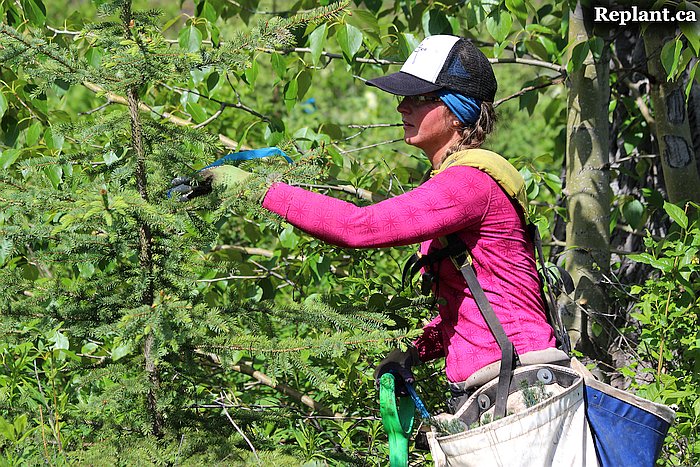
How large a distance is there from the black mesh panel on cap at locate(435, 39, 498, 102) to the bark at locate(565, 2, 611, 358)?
4.63 ft

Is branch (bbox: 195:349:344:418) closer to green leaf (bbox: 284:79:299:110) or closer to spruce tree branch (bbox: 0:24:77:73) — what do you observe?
green leaf (bbox: 284:79:299:110)

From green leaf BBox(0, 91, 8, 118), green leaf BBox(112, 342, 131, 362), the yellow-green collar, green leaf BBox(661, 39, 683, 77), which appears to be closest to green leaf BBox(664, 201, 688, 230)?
green leaf BBox(661, 39, 683, 77)

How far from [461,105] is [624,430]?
0.98 meters

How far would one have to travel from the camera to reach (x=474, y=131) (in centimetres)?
252

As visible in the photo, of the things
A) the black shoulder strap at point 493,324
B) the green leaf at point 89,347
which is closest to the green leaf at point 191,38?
the green leaf at point 89,347

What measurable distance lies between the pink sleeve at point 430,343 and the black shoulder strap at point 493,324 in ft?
1.53

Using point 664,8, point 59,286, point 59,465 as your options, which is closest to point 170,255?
point 59,286

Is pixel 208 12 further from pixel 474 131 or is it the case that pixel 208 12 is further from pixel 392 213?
pixel 392 213

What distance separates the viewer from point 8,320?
93.8 inches

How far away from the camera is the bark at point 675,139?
3.83 m

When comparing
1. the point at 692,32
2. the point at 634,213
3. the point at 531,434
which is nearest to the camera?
the point at 531,434

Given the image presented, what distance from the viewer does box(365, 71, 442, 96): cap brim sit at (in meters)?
2.44

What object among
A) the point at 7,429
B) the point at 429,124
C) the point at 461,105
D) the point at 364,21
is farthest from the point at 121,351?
the point at 364,21

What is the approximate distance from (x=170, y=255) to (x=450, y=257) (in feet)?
2.56
